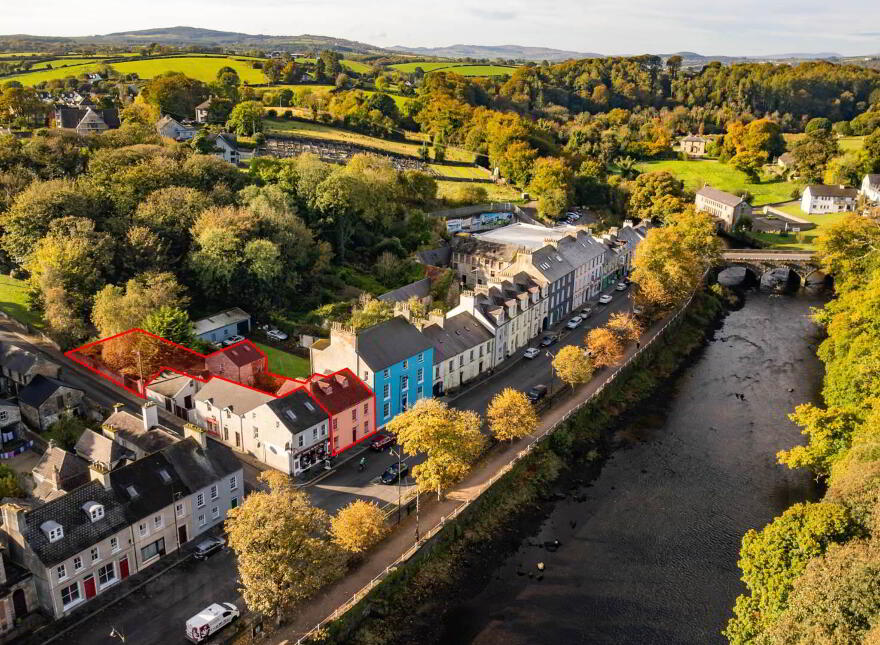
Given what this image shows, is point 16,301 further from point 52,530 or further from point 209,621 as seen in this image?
point 209,621

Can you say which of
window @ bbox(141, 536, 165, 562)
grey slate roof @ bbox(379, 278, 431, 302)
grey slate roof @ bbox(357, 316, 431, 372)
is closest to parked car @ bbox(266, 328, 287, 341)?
grey slate roof @ bbox(379, 278, 431, 302)

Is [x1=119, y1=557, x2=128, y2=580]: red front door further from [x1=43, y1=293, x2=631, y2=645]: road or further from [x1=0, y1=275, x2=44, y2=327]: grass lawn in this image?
[x1=0, y1=275, x2=44, y2=327]: grass lawn

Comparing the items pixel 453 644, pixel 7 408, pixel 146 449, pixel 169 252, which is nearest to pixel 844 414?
pixel 453 644

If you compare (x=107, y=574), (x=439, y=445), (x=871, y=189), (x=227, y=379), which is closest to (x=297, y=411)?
(x=439, y=445)

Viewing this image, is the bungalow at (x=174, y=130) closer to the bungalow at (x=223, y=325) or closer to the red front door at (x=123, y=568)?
the bungalow at (x=223, y=325)

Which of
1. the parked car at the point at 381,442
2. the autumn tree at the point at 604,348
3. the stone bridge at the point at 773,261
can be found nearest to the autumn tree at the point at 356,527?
the parked car at the point at 381,442

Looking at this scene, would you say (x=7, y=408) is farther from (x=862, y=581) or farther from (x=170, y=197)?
(x=862, y=581)
